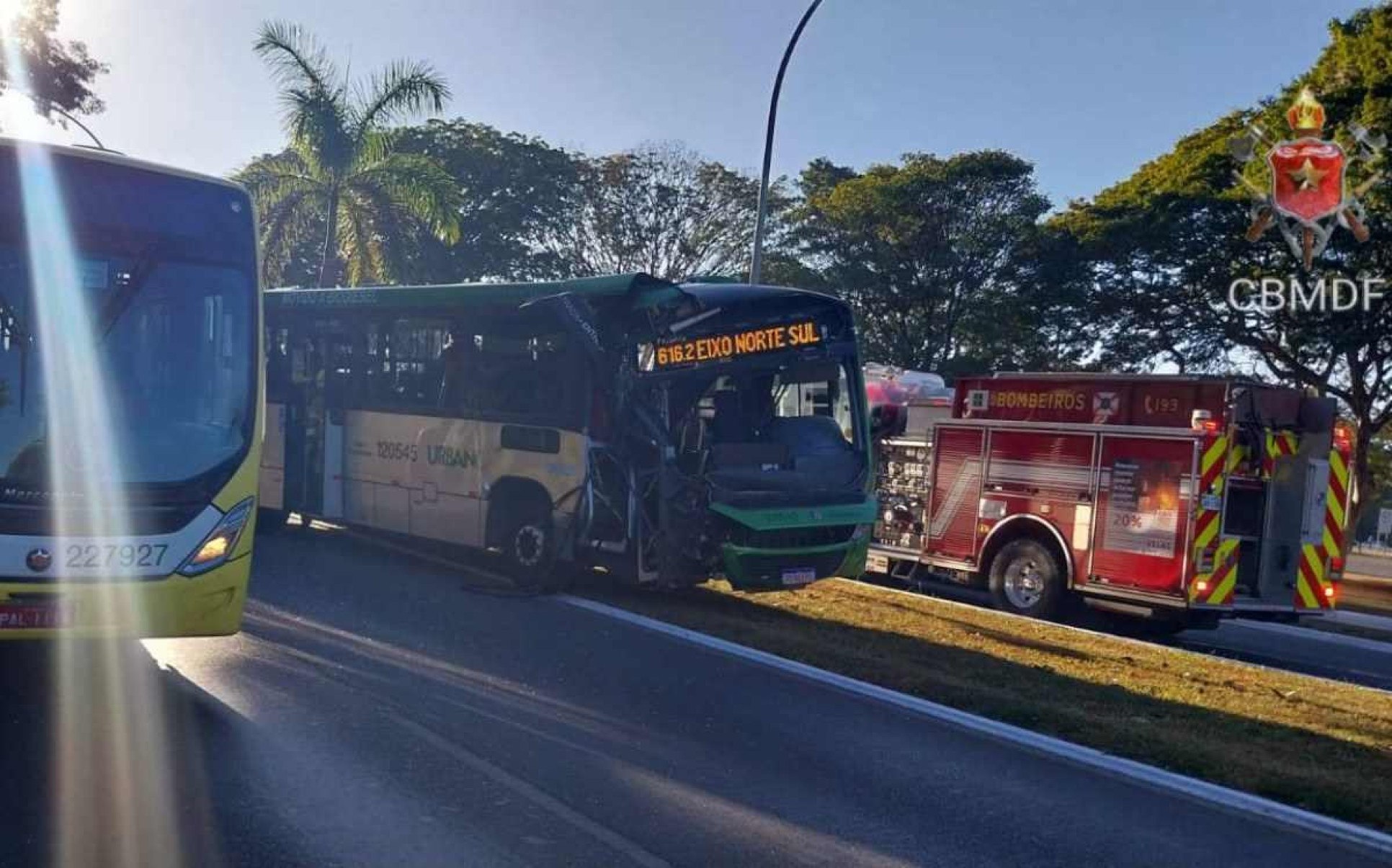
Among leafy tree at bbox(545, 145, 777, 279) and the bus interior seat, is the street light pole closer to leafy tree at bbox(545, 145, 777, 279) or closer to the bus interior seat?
the bus interior seat

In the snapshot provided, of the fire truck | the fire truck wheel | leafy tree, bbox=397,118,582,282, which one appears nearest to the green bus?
the fire truck

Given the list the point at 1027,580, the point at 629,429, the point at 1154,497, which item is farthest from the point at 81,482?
the point at 1027,580

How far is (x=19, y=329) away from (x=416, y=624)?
442 cm

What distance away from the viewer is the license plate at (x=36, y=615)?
6.27 meters

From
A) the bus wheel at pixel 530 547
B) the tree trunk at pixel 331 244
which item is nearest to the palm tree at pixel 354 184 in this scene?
the tree trunk at pixel 331 244

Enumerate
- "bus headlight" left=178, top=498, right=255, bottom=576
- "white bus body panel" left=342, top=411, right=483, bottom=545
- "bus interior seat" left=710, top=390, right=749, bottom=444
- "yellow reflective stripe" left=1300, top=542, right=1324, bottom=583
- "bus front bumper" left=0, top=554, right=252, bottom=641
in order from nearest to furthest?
"bus front bumper" left=0, top=554, right=252, bottom=641 < "bus headlight" left=178, top=498, right=255, bottom=576 < "bus interior seat" left=710, top=390, right=749, bottom=444 < "white bus body panel" left=342, top=411, right=483, bottom=545 < "yellow reflective stripe" left=1300, top=542, right=1324, bottom=583

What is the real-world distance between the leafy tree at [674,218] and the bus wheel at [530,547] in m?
21.4

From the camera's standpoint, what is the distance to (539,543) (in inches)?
488

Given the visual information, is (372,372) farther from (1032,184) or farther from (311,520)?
(1032,184)

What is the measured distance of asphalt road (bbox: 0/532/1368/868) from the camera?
5.46 metres

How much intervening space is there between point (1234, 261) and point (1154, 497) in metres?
13.9

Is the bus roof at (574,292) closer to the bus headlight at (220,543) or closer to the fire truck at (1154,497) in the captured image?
the fire truck at (1154,497)

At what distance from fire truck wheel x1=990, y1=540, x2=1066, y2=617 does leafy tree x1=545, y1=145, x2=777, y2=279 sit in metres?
19.5

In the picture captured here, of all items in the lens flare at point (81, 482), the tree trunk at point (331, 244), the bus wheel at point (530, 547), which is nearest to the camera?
the lens flare at point (81, 482)
